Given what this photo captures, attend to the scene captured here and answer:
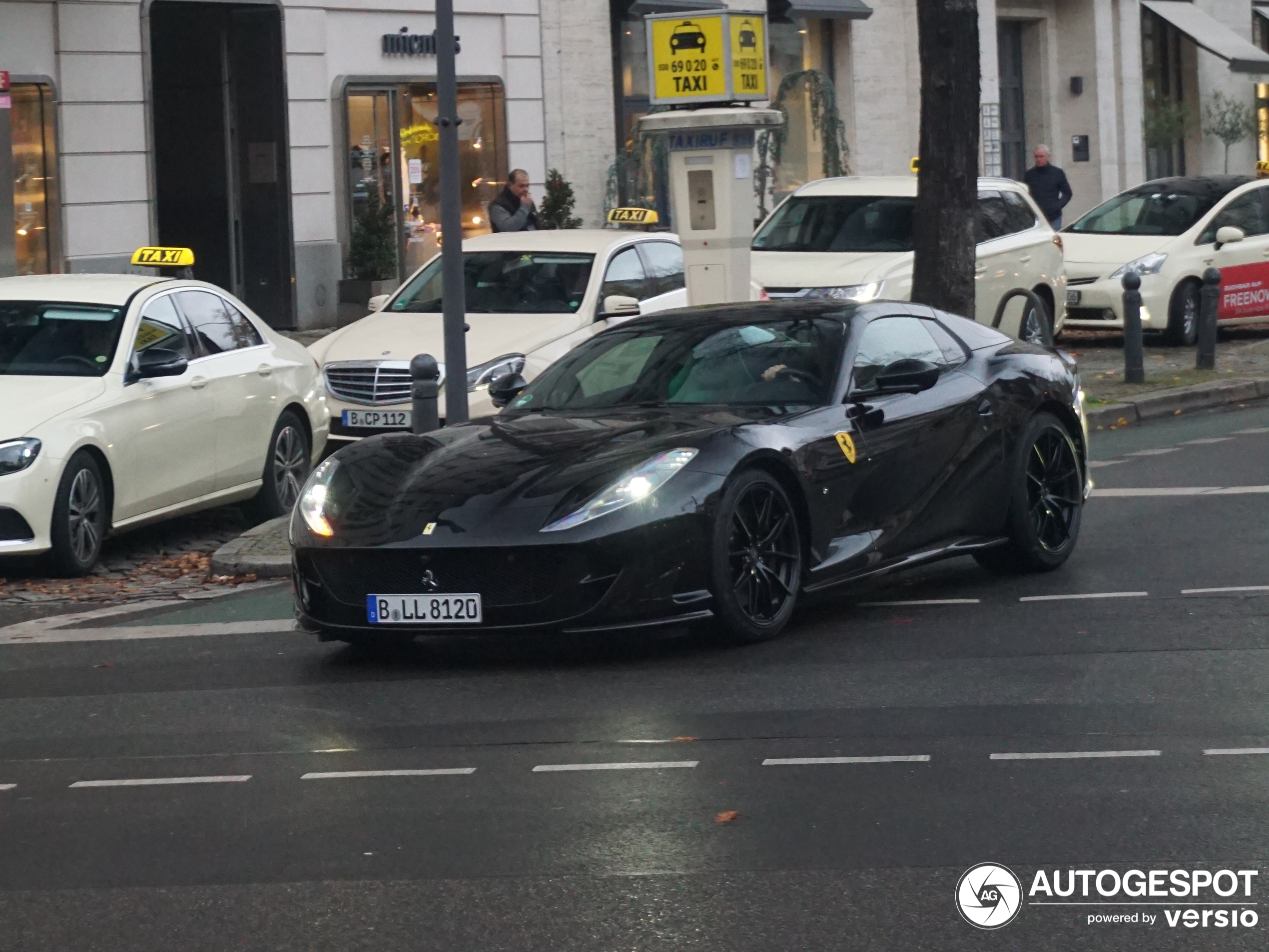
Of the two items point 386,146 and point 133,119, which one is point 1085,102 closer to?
point 386,146

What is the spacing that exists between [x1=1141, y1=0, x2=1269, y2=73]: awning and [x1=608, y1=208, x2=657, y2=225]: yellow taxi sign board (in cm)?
2566

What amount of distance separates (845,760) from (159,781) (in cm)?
206

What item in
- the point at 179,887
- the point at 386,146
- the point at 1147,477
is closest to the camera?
the point at 179,887

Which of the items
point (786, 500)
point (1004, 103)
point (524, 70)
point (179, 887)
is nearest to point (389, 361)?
point (786, 500)

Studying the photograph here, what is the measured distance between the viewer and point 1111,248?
23281mm

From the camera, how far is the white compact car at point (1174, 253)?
2272 centimetres

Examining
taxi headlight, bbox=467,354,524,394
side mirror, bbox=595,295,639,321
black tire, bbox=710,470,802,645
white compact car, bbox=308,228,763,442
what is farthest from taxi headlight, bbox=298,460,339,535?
side mirror, bbox=595,295,639,321

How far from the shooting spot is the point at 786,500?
8.36 m

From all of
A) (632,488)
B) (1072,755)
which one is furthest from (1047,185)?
(1072,755)

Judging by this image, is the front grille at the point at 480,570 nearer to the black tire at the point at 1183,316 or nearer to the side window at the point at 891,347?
the side window at the point at 891,347

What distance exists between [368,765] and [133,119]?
18.3 metres

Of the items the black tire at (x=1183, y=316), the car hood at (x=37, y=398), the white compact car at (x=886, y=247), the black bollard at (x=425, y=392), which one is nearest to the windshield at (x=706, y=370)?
the black bollard at (x=425, y=392)

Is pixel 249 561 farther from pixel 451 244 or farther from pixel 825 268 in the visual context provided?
pixel 825 268

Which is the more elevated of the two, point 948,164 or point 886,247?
point 948,164
